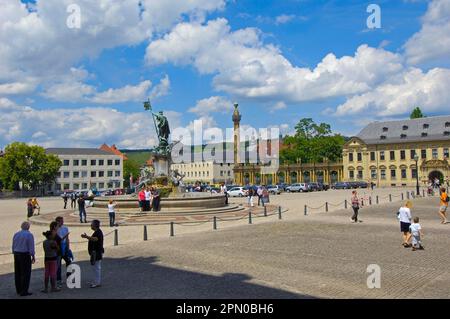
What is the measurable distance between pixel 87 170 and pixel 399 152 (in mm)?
72313

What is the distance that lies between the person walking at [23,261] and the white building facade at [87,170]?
3920 inches

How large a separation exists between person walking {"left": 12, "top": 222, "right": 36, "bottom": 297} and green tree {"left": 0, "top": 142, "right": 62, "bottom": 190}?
80.6 meters

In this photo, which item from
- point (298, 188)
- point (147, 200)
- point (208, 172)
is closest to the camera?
point (147, 200)

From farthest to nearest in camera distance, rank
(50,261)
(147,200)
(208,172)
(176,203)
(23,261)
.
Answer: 1. (208,172)
2. (176,203)
3. (147,200)
4. (50,261)
5. (23,261)

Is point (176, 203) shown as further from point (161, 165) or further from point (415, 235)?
point (415, 235)

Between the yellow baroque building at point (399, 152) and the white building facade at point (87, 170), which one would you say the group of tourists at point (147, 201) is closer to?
the yellow baroque building at point (399, 152)

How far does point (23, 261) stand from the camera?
9.65 m

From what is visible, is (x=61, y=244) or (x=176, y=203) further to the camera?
(x=176, y=203)

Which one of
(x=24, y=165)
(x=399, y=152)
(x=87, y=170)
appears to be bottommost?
(x=87, y=170)

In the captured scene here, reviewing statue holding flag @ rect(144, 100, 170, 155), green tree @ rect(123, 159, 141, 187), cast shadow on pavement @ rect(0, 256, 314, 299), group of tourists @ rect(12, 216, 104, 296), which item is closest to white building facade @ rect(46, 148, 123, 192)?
green tree @ rect(123, 159, 141, 187)

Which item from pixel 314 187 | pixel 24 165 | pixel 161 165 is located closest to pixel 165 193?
pixel 161 165

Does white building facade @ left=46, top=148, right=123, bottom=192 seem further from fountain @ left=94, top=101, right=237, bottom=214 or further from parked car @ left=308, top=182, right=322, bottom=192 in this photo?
fountain @ left=94, top=101, right=237, bottom=214

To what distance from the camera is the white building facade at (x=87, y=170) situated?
350 ft

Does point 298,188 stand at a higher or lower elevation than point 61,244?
lower
